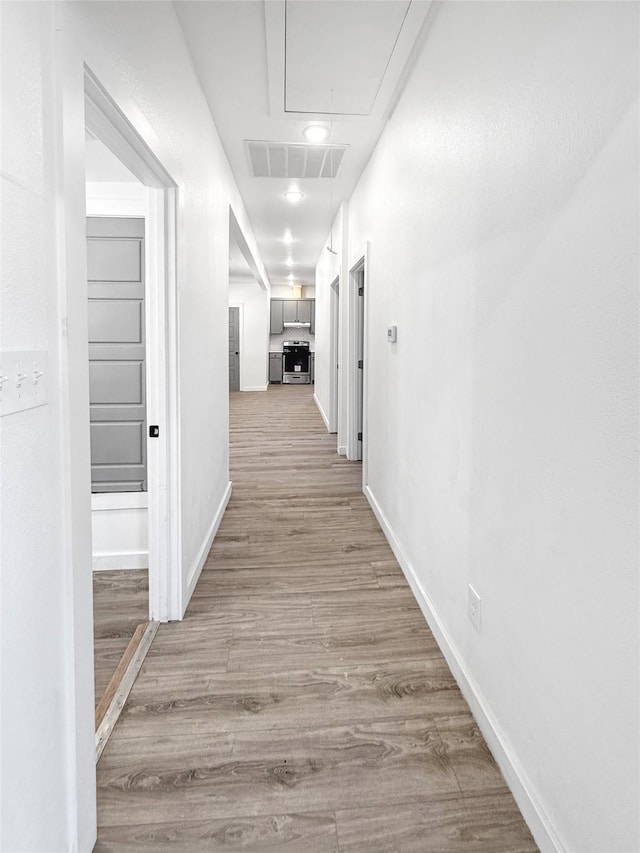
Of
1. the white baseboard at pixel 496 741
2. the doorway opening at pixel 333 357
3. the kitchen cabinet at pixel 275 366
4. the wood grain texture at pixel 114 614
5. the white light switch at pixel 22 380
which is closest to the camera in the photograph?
the white light switch at pixel 22 380

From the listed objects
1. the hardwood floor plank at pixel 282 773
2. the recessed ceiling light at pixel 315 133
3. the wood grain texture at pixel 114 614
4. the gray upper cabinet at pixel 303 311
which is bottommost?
the hardwood floor plank at pixel 282 773

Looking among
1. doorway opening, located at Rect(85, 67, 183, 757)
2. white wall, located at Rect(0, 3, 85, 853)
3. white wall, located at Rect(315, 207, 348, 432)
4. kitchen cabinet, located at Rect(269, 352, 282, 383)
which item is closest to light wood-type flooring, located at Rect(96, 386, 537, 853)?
doorway opening, located at Rect(85, 67, 183, 757)

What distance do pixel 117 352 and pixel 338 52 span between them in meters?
1.81

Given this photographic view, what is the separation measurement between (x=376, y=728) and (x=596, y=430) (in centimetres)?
121

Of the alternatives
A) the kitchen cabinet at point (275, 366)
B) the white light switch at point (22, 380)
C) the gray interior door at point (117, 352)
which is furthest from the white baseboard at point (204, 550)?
the kitchen cabinet at point (275, 366)

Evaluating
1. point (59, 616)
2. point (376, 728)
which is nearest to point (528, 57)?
point (59, 616)

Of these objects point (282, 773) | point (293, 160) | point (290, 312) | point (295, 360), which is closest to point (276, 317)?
A: point (290, 312)

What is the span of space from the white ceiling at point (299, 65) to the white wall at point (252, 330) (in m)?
7.34

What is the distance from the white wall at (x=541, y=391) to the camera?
0.98 meters

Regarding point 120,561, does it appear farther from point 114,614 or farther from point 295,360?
point 295,360

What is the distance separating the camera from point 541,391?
1261mm

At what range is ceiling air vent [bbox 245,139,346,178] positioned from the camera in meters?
3.56

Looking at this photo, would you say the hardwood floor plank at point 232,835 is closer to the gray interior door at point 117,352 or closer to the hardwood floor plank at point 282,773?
the hardwood floor plank at point 282,773

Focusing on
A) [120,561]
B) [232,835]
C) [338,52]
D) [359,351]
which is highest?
[338,52]
